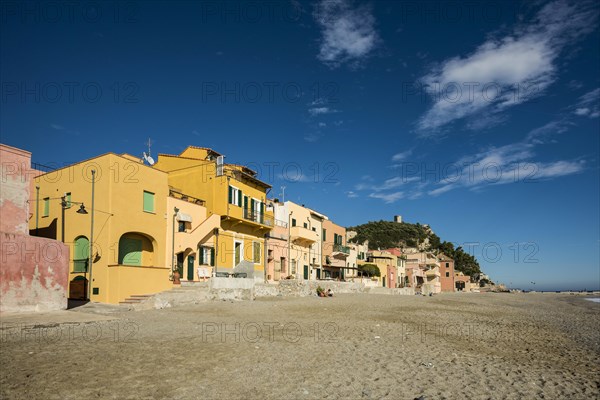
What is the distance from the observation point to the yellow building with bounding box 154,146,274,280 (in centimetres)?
2798

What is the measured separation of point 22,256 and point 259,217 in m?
19.2

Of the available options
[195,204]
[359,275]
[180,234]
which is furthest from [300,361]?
[359,275]

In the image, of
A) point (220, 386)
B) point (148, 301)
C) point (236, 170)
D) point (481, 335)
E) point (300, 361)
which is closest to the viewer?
point (220, 386)

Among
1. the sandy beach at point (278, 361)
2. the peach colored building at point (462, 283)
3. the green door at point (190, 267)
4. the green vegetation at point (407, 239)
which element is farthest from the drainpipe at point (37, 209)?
the peach colored building at point (462, 283)

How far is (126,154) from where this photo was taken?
2500 centimetres

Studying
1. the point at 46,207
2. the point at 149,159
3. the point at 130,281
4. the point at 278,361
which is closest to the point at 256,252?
the point at 149,159

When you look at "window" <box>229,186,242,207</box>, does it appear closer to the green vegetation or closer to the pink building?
the pink building

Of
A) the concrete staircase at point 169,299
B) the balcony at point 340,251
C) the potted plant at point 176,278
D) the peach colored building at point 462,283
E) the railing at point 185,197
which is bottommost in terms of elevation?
the peach colored building at point 462,283

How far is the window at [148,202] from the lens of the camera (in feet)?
70.4

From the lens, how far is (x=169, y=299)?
60.3 feet

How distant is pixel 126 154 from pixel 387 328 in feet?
64.1

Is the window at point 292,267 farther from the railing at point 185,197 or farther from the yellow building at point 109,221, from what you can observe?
the yellow building at point 109,221

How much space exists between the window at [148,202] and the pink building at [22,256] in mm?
5819

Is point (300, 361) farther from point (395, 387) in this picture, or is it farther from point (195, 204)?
point (195, 204)
